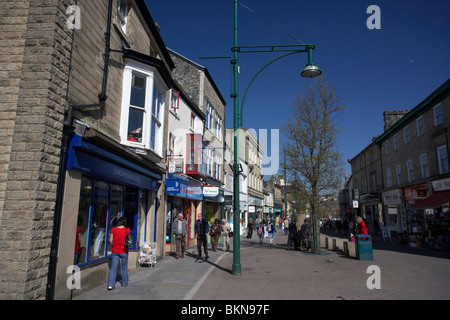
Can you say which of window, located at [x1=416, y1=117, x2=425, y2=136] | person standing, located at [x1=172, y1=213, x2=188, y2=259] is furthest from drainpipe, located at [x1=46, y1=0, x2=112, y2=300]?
window, located at [x1=416, y1=117, x2=425, y2=136]

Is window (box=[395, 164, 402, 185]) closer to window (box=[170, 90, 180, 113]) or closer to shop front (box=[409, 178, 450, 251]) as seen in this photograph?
shop front (box=[409, 178, 450, 251])

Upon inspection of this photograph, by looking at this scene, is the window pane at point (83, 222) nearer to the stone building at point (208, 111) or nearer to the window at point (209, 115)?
the stone building at point (208, 111)

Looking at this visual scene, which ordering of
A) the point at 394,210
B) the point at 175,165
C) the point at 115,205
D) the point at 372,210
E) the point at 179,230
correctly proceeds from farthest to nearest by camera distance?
the point at 372,210 < the point at 394,210 < the point at 175,165 < the point at 179,230 < the point at 115,205

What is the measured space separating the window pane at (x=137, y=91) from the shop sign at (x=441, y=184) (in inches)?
741

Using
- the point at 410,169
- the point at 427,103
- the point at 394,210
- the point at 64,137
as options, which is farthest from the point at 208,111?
the point at 394,210

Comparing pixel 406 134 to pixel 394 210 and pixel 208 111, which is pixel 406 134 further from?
pixel 208 111

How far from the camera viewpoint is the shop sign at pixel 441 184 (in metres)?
18.8

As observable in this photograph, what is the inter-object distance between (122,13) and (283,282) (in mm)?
9563

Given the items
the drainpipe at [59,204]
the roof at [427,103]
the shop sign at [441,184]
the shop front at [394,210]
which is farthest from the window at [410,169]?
the drainpipe at [59,204]

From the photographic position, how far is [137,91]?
992cm

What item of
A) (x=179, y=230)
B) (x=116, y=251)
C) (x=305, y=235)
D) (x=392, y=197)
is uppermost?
(x=392, y=197)
